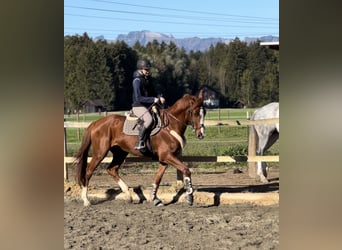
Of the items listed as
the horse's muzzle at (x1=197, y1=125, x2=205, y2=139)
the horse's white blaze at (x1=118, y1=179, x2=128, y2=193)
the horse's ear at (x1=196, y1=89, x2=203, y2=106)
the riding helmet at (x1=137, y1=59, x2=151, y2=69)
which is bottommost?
the horse's white blaze at (x1=118, y1=179, x2=128, y2=193)

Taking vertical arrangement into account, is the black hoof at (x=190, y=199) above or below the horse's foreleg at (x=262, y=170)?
below

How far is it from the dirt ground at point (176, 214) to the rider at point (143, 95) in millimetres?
328

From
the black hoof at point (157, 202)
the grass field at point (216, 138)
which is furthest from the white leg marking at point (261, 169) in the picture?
the black hoof at point (157, 202)

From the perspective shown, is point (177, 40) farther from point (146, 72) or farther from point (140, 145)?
point (140, 145)

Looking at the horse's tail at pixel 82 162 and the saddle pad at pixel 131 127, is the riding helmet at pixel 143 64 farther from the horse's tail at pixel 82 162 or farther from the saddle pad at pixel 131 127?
the horse's tail at pixel 82 162

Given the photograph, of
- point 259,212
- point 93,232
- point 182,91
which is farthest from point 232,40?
point 93,232

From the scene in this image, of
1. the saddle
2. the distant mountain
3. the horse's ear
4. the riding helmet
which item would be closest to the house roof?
the distant mountain

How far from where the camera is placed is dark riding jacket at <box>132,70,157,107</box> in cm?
202

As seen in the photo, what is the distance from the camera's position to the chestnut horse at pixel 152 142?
2.19m

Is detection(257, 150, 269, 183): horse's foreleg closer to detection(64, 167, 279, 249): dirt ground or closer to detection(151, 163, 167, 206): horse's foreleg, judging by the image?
detection(64, 167, 279, 249): dirt ground

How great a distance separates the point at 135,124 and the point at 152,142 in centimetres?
12

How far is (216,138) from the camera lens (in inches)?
95.1

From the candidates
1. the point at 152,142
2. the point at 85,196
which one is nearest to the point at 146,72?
the point at 152,142
